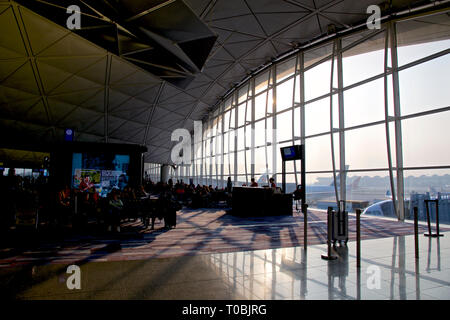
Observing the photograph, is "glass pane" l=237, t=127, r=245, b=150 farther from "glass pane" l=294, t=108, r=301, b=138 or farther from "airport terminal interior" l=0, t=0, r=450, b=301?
"glass pane" l=294, t=108, r=301, b=138

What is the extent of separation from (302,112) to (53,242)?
13851 mm

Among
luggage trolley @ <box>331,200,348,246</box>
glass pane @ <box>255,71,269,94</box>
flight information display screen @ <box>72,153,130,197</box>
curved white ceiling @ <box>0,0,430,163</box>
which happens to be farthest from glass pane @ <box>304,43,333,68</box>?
flight information display screen @ <box>72,153,130,197</box>

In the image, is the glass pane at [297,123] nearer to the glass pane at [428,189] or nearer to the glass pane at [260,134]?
the glass pane at [260,134]

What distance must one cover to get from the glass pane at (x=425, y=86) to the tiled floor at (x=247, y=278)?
23.6 ft

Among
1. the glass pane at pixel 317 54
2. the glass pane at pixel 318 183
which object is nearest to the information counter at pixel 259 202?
the glass pane at pixel 318 183

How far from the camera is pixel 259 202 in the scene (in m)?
12.6

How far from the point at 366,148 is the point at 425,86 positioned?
131 inches

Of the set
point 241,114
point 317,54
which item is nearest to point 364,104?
point 317,54

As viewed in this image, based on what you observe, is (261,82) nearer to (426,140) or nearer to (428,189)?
(426,140)

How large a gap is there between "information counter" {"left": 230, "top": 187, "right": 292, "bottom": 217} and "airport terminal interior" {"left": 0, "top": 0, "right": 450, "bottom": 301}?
0.07 m

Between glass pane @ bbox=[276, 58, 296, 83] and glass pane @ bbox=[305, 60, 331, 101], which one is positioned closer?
glass pane @ bbox=[305, 60, 331, 101]

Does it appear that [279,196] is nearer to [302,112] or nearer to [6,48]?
[302,112]

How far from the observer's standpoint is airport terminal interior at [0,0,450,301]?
4301 mm
